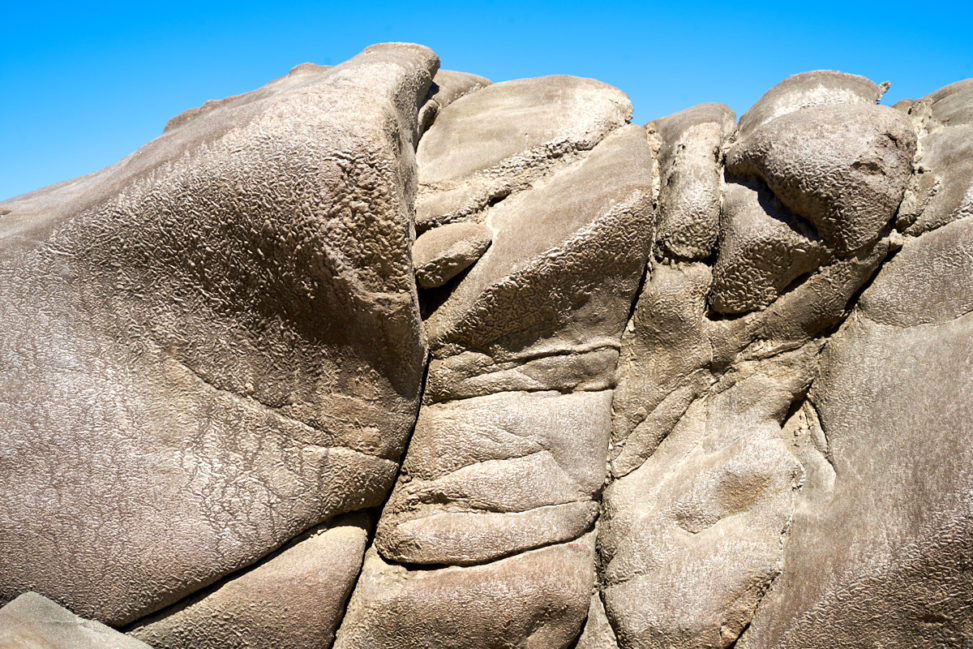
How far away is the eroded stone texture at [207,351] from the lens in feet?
8.00

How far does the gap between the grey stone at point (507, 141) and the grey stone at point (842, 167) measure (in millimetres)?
735

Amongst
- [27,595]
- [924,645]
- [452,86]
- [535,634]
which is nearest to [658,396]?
Answer: [535,634]

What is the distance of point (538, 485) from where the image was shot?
2775mm

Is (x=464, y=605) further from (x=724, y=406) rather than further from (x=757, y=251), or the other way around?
(x=757, y=251)

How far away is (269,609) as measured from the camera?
2.53 m

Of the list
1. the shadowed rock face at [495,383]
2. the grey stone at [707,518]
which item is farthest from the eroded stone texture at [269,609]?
the grey stone at [707,518]

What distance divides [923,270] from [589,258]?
4.24 feet

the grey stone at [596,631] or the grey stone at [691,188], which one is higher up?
the grey stone at [691,188]

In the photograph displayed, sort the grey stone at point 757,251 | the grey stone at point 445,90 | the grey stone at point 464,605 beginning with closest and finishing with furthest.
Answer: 1. the grey stone at point 464,605
2. the grey stone at point 757,251
3. the grey stone at point 445,90

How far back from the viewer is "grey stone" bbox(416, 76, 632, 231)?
2984mm

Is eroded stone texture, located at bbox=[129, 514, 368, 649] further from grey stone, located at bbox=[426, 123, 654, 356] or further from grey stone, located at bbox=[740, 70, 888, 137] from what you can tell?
grey stone, located at bbox=[740, 70, 888, 137]

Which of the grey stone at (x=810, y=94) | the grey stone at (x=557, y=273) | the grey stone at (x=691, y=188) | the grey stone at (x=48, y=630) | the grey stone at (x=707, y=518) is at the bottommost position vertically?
the grey stone at (x=48, y=630)

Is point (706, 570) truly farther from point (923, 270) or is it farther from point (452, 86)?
point (452, 86)

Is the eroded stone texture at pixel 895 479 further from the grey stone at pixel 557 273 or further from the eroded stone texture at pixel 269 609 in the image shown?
the eroded stone texture at pixel 269 609
